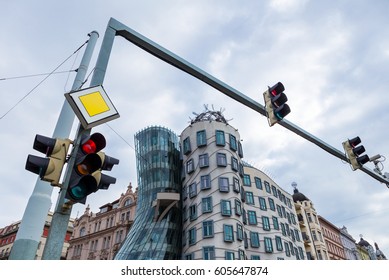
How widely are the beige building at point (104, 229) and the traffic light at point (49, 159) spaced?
1728 inches

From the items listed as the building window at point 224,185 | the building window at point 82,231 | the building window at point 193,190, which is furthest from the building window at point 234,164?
the building window at point 82,231

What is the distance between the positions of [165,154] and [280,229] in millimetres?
18037

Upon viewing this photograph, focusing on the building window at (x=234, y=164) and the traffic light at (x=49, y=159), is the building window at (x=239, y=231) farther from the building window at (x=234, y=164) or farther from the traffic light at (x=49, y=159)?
the traffic light at (x=49, y=159)

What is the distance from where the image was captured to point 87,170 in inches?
139

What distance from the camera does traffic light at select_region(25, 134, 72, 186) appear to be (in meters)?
3.38

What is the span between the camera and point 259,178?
43.1 meters

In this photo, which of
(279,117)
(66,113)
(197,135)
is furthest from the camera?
(197,135)

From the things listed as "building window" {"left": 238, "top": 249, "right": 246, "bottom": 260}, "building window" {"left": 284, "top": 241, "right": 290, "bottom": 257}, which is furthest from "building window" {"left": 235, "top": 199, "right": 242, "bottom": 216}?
"building window" {"left": 284, "top": 241, "right": 290, "bottom": 257}

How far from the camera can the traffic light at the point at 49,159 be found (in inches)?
133

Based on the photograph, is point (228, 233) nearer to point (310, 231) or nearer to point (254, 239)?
point (254, 239)

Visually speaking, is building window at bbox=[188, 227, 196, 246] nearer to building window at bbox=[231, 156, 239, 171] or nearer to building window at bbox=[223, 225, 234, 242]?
building window at bbox=[223, 225, 234, 242]

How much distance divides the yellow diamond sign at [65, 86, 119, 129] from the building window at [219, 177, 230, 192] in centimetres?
2950

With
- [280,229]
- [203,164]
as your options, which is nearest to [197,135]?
[203,164]

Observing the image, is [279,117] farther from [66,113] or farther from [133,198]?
[133,198]
